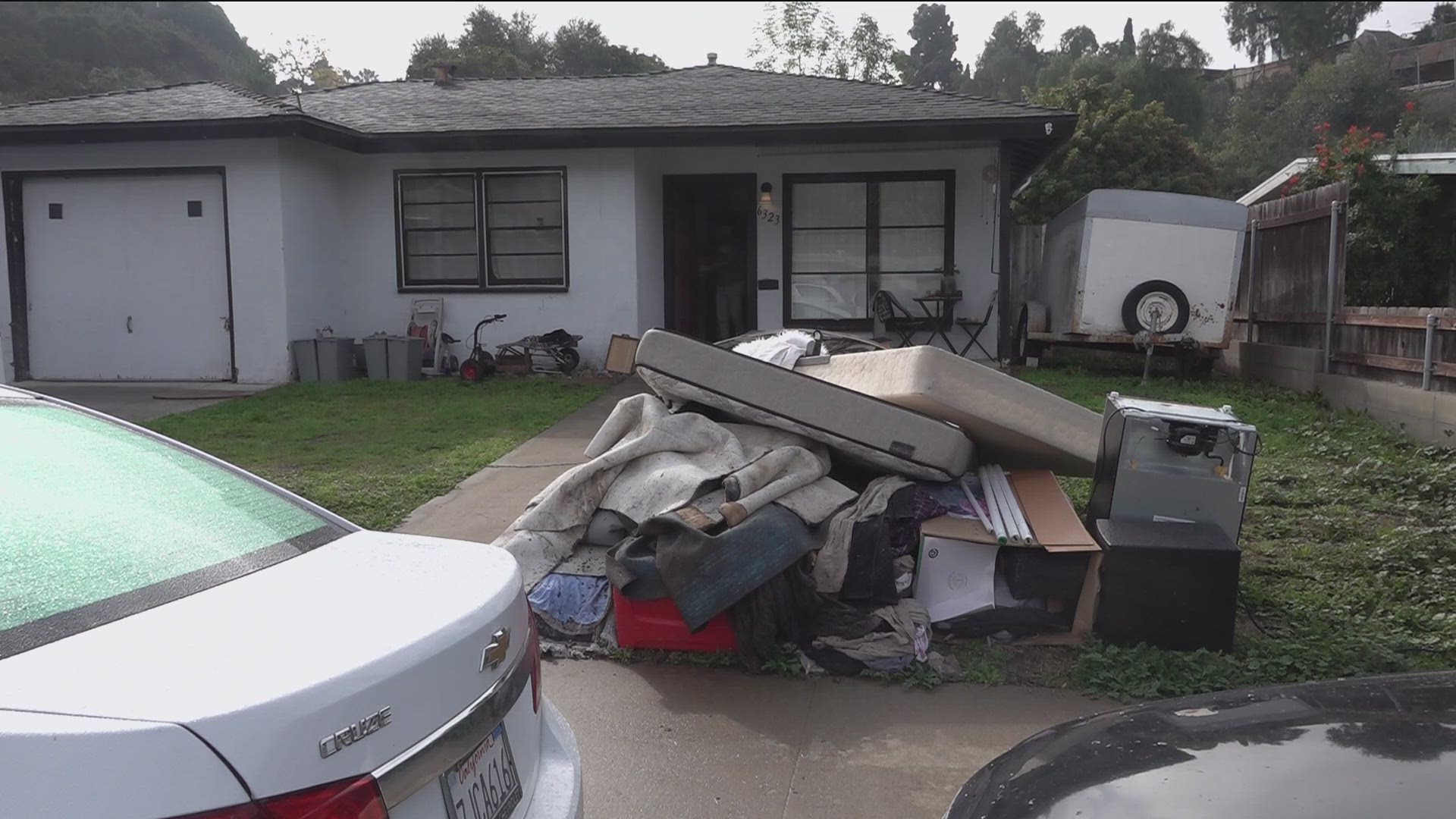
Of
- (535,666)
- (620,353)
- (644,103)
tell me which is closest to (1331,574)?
(535,666)

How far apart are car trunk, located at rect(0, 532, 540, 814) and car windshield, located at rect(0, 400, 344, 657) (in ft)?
0.27

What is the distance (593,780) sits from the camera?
12.5ft

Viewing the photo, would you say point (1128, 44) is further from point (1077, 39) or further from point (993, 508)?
point (993, 508)

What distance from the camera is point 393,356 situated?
43.2ft

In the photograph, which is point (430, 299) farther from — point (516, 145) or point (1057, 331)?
point (1057, 331)

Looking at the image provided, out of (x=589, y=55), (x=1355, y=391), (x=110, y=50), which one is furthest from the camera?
(x=589, y=55)

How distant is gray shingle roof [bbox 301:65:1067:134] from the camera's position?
1302cm

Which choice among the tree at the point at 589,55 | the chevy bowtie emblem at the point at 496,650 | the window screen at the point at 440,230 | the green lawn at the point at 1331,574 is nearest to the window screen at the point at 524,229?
the window screen at the point at 440,230

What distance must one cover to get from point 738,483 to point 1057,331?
990 cm

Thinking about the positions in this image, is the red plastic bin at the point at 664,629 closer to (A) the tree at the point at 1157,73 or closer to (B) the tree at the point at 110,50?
(A) the tree at the point at 1157,73

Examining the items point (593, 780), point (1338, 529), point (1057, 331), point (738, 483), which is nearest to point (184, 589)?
point (593, 780)

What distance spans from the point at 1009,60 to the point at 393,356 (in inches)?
2253

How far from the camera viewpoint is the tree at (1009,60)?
59.4m

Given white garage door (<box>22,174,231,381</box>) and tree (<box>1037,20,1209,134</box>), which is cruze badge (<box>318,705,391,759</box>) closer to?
white garage door (<box>22,174,231,381</box>)
